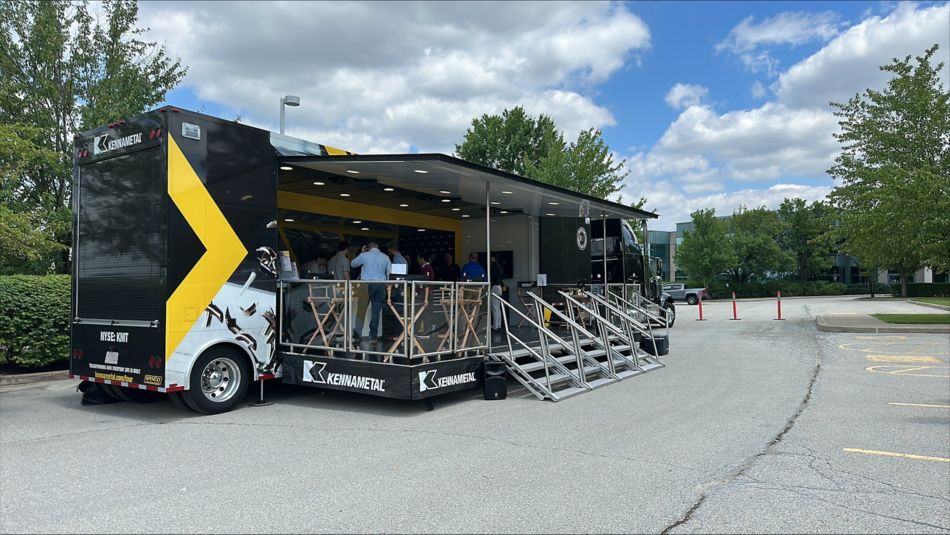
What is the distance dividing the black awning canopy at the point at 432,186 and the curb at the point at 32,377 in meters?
4.70

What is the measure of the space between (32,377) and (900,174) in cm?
2047

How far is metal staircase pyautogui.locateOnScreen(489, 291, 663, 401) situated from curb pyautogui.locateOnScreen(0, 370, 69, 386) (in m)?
7.15

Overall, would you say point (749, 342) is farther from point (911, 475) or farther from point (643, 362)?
point (911, 475)

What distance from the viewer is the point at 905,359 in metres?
11.3

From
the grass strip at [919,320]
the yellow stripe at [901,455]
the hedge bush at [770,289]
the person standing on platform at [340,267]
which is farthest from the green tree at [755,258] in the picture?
the yellow stripe at [901,455]

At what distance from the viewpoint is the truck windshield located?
6.98 meters

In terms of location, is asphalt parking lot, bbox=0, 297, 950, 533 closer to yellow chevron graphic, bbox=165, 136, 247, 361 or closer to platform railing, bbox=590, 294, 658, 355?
yellow chevron graphic, bbox=165, 136, 247, 361

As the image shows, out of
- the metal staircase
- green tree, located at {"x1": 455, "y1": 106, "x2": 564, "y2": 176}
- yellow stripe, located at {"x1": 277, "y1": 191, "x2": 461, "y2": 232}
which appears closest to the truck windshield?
yellow stripe, located at {"x1": 277, "y1": 191, "x2": 461, "y2": 232}

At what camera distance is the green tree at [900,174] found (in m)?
16.2

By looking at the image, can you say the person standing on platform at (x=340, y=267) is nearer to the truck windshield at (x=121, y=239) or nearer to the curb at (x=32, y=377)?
the truck windshield at (x=121, y=239)

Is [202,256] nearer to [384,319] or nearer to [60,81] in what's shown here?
[384,319]

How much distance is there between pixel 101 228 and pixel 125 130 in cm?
122

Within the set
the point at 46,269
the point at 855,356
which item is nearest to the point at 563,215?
the point at 855,356

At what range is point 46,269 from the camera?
13.8 metres
